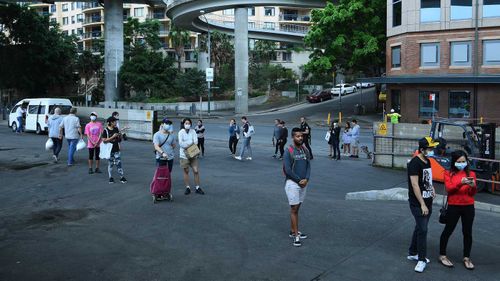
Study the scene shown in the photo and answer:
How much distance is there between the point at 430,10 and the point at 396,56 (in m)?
4.04

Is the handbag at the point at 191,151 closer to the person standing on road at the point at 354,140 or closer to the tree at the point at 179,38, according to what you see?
the person standing on road at the point at 354,140

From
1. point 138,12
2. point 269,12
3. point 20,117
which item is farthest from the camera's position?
point 269,12

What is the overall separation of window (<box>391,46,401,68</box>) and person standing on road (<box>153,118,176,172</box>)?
2822 cm

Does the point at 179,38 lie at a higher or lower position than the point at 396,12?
higher

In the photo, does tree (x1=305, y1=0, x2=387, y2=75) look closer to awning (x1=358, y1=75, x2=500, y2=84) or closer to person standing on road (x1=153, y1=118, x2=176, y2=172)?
awning (x1=358, y1=75, x2=500, y2=84)

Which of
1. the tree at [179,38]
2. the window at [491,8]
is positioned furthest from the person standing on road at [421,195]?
the tree at [179,38]

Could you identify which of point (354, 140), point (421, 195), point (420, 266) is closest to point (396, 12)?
point (354, 140)

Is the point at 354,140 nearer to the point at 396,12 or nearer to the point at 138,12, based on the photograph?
the point at 396,12

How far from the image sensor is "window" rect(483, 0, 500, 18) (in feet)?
104

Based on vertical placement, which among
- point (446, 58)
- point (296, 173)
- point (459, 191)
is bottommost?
point (459, 191)

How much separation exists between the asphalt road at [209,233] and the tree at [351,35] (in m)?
27.7

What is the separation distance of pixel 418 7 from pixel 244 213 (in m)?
28.5

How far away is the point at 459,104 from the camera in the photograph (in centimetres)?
3306

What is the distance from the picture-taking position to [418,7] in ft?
111
